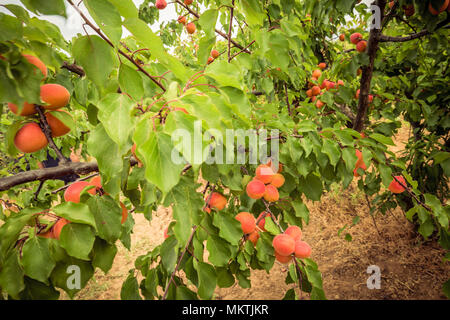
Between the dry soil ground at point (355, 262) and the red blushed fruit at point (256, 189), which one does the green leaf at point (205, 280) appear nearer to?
the red blushed fruit at point (256, 189)

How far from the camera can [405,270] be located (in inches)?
79.7

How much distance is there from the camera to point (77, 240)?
0.51 meters

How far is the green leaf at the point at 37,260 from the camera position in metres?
0.50

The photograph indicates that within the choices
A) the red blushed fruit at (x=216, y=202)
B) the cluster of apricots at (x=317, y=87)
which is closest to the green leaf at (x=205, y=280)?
the red blushed fruit at (x=216, y=202)

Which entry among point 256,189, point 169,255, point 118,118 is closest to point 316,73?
point 256,189

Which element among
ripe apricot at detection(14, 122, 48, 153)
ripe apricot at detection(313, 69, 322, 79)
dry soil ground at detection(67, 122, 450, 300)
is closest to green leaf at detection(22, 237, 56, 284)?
ripe apricot at detection(14, 122, 48, 153)

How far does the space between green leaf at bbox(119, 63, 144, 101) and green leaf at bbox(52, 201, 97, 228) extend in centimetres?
27

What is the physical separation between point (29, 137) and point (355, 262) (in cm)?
253

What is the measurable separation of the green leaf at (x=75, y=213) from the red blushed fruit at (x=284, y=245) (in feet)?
1.89

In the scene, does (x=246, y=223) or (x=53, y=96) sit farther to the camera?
(x=246, y=223)

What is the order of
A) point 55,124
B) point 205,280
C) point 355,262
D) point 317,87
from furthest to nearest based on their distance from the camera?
point 355,262 → point 317,87 → point 205,280 → point 55,124

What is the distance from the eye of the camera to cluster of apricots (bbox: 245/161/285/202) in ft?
2.79

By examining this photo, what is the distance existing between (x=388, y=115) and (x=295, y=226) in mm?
1393

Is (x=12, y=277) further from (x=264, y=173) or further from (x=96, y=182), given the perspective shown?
(x=264, y=173)
